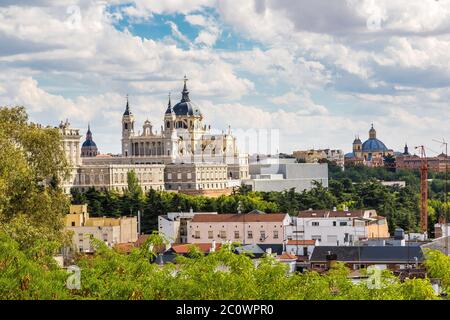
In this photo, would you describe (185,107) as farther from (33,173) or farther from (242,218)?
(33,173)

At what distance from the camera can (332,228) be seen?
2549 inches

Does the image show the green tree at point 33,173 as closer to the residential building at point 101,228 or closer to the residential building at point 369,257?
the residential building at point 369,257

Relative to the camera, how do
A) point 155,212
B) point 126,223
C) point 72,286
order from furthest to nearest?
1. point 155,212
2. point 126,223
3. point 72,286

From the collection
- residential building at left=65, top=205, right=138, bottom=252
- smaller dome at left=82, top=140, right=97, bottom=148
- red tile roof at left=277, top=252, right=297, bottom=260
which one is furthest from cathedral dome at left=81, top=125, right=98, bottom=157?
red tile roof at left=277, top=252, right=297, bottom=260

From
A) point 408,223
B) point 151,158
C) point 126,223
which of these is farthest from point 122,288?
point 151,158

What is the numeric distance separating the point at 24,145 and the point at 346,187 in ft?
297

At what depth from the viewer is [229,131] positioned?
560ft

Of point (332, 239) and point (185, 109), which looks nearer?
point (332, 239)

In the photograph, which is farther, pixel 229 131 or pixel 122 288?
pixel 229 131

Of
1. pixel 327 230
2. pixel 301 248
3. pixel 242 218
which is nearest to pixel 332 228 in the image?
pixel 327 230

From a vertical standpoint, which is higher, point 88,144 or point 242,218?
point 88,144

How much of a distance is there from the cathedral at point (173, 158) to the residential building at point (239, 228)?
2697 inches

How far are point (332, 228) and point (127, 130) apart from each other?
10166 cm

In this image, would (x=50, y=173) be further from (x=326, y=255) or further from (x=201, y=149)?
(x=201, y=149)
